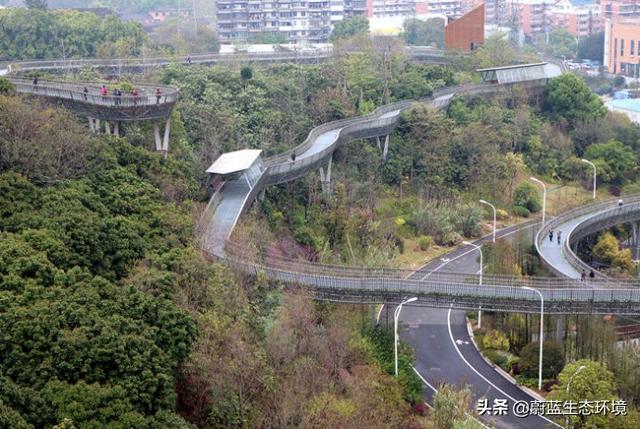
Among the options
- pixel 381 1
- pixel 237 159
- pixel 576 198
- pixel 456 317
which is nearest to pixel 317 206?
pixel 237 159

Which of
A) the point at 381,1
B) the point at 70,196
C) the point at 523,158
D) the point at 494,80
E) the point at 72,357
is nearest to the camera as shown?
the point at 72,357

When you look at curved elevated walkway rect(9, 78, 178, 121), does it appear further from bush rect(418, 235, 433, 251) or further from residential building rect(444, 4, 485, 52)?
residential building rect(444, 4, 485, 52)

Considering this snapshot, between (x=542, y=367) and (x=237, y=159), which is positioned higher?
(x=237, y=159)

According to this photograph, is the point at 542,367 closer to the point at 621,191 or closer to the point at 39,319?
the point at 39,319

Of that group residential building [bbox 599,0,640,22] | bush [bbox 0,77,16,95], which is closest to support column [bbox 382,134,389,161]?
bush [bbox 0,77,16,95]

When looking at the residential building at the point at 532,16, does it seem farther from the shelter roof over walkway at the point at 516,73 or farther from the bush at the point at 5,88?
the bush at the point at 5,88

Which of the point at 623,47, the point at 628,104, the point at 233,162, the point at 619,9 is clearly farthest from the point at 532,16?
the point at 233,162
